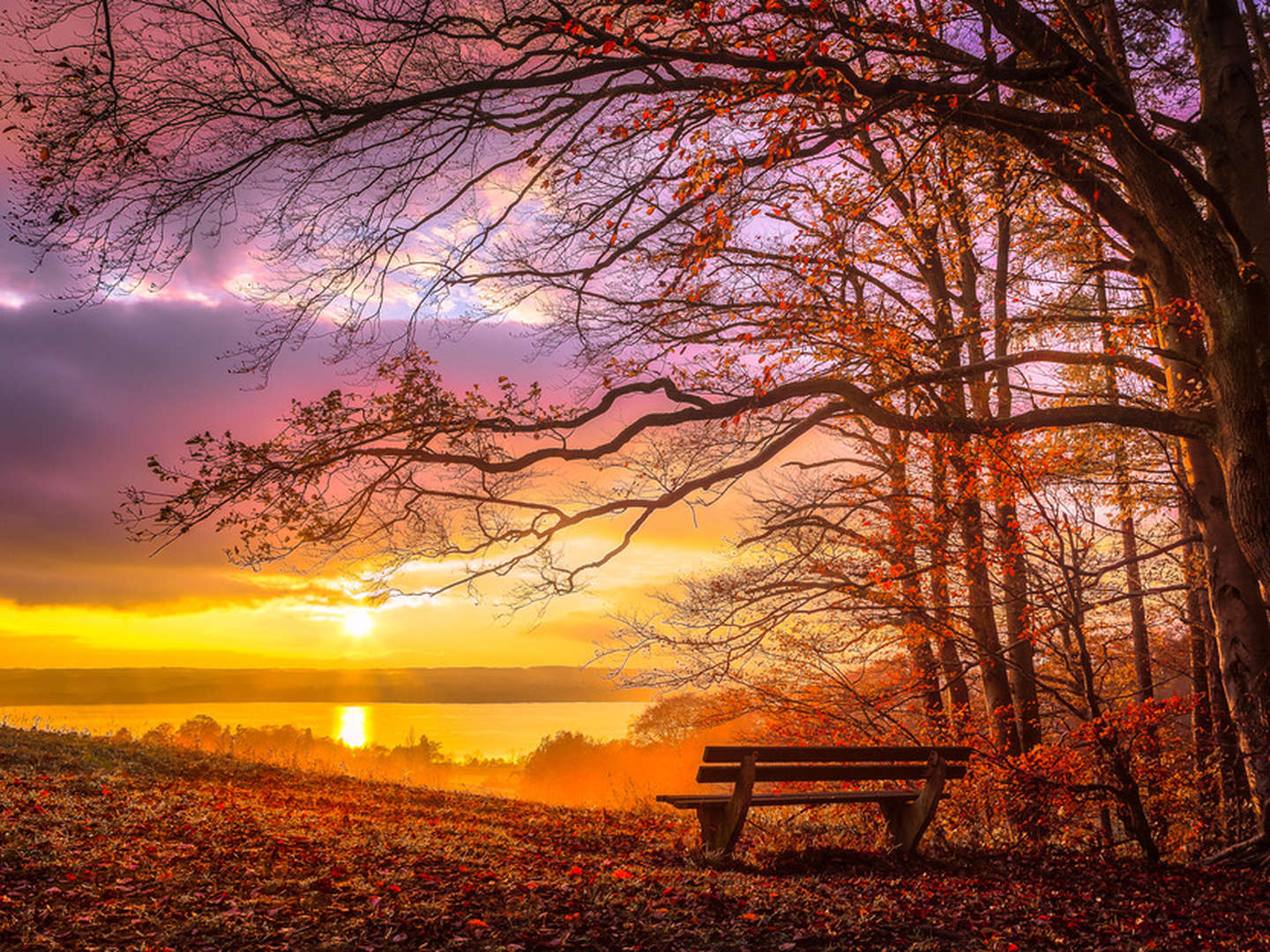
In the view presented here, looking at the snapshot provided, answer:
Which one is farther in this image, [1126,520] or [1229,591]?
[1126,520]

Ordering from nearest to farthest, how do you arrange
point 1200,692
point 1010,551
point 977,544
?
point 1010,551 < point 977,544 < point 1200,692

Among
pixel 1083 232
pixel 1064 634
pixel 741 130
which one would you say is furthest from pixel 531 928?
pixel 1083 232

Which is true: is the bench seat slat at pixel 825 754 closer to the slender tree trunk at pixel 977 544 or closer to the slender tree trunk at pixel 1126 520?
the slender tree trunk at pixel 977 544

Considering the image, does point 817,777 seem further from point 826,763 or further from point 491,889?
point 491,889

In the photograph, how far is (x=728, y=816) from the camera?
778 centimetres

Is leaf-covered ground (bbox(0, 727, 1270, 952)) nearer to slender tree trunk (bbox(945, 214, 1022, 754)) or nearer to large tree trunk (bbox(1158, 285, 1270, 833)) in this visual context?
large tree trunk (bbox(1158, 285, 1270, 833))

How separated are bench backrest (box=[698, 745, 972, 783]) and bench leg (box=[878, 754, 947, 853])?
11 centimetres

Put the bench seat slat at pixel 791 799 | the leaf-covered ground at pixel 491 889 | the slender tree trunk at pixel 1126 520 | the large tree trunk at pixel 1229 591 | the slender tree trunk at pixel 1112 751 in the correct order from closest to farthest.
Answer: the leaf-covered ground at pixel 491 889
the bench seat slat at pixel 791 799
the slender tree trunk at pixel 1112 751
the large tree trunk at pixel 1229 591
the slender tree trunk at pixel 1126 520

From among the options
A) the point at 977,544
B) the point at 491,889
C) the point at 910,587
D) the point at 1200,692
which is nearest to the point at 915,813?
the point at 910,587

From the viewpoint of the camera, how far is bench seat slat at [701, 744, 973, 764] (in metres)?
A: 7.57

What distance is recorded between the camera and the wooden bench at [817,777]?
25.0 feet

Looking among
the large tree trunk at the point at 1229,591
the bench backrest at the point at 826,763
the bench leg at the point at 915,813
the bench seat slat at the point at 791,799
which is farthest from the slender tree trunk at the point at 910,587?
the large tree trunk at the point at 1229,591

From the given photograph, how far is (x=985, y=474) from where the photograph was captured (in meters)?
11.3

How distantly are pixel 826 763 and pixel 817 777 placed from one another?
3.81 feet
